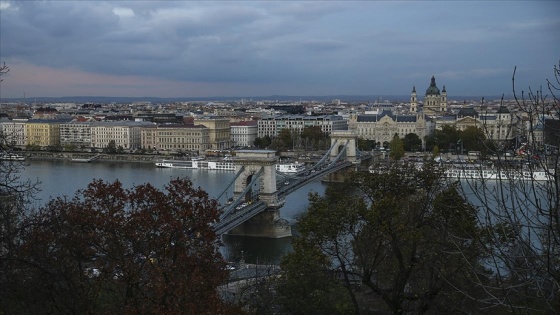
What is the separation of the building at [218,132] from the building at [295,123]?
2.04 m

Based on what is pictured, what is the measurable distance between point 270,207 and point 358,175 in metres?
5.49

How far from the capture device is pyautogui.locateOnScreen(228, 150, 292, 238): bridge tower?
9258 mm

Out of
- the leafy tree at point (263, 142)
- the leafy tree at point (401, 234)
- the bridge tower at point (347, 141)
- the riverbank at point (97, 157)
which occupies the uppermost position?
the leafy tree at point (401, 234)

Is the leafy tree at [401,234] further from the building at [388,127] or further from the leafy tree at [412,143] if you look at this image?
the building at [388,127]

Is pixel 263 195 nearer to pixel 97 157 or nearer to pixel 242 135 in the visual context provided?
pixel 97 157

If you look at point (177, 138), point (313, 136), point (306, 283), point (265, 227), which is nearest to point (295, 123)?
point (313, 136)

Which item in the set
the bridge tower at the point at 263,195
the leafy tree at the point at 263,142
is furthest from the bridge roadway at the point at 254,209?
the leafy tree at the point at 263,142

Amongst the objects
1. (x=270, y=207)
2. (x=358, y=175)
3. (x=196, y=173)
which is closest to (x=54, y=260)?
(x=358, y=175)

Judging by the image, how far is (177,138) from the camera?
77.3ft

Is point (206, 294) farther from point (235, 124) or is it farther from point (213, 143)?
point (235, 124)

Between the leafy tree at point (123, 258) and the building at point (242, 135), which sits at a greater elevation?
the leafy tree at point (123, 258)

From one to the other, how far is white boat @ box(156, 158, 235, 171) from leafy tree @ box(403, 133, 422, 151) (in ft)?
21.6

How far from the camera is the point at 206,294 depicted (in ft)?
9.42

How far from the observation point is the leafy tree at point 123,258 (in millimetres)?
2768
